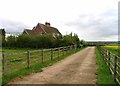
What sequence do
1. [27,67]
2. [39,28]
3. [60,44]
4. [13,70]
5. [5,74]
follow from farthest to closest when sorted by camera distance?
[39,28] → [60,44] → [27,67] → [13,70] → [5,74]

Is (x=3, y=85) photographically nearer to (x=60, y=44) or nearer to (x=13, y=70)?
(x=13, y=70)

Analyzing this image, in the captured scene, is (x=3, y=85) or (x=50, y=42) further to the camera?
(x=50, y=42)

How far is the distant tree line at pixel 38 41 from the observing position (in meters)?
51.0

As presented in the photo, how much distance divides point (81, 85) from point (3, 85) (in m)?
2.93

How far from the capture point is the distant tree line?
51031 mm

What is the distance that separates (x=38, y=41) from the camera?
55531 mm

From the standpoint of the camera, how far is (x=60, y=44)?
50344 millimetres

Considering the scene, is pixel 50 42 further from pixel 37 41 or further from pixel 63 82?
pixel 63 82

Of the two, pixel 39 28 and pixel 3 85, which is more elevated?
pixel 39 28

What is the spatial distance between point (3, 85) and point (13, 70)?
2680 mm

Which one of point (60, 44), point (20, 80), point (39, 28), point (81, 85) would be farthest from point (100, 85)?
point (39, 28)

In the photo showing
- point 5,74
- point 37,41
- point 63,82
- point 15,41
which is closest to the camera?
point 63,82

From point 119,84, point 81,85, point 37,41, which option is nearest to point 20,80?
point 81,85

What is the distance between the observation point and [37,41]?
55719 mm
